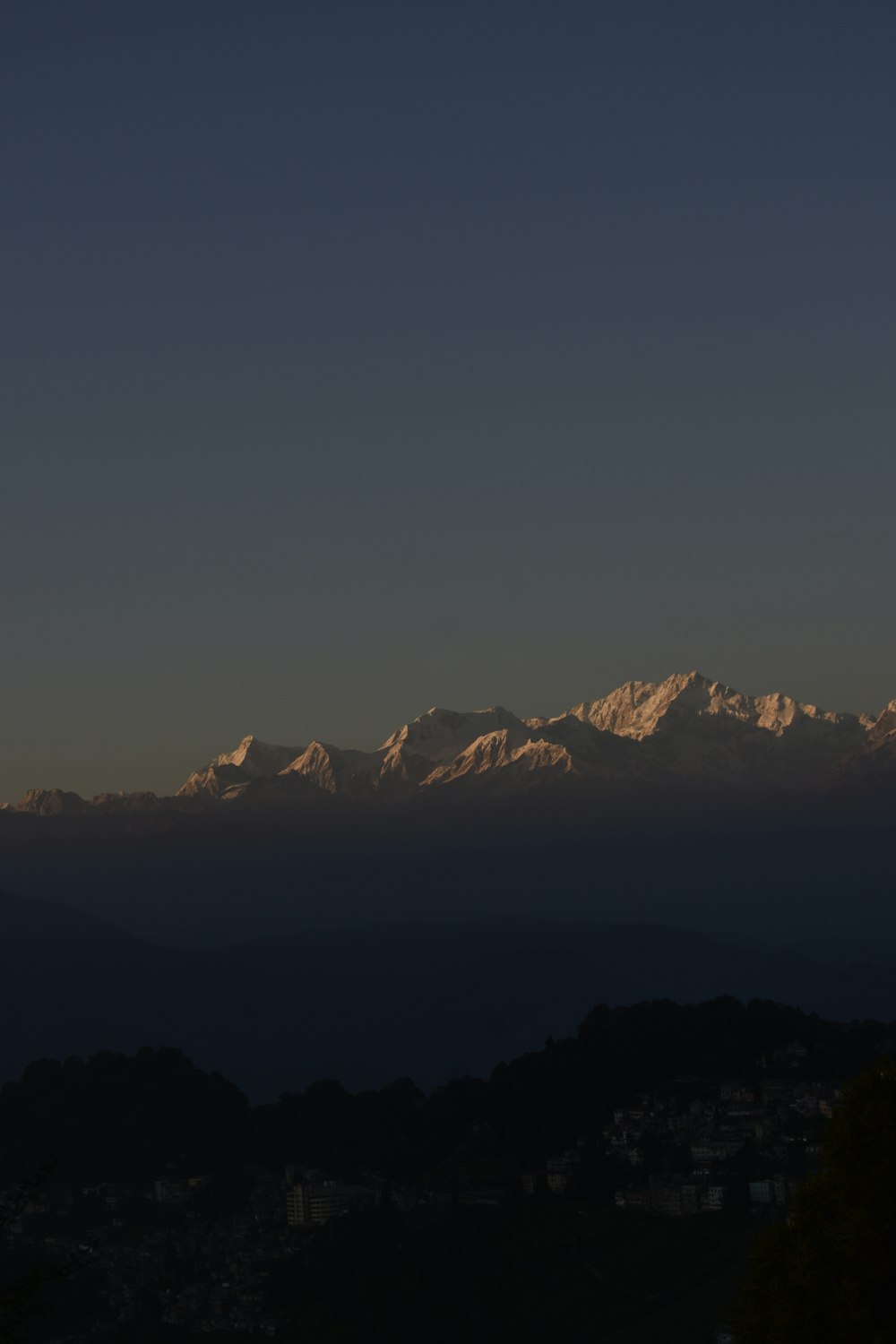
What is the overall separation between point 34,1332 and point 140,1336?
1100 centimetres

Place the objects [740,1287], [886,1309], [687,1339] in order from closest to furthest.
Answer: [886,1309]
[740,1287]
[687,1339]

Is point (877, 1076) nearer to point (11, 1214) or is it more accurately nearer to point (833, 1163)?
point (833, 1163)

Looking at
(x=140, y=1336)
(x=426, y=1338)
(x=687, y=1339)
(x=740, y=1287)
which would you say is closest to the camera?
(x=740, y=1287)

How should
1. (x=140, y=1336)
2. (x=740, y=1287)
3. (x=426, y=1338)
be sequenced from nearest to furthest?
(x=740, y=1287) < (x=426, y=1338) < (x=140, y=1336)

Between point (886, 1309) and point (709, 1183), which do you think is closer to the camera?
point (886, 1309)

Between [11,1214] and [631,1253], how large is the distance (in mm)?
151760

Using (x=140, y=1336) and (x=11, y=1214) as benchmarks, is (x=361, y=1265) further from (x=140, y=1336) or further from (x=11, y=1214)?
(x=11, y=1214)

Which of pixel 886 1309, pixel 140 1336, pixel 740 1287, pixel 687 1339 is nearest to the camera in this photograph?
pixel 886 1309

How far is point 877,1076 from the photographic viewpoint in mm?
35781

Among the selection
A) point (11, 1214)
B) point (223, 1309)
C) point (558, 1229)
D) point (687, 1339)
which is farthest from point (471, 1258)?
point (11, 1214)

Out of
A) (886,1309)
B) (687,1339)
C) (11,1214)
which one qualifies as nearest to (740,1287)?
(886,1309)

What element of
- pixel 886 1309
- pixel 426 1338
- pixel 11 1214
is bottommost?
pixel 426 1338

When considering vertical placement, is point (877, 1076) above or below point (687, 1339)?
above

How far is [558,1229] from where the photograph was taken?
196 meters
